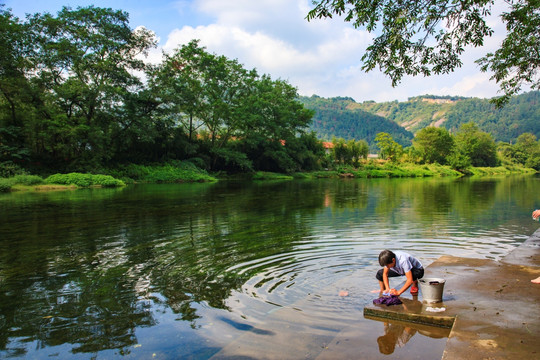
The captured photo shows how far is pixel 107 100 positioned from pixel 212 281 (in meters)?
32.9

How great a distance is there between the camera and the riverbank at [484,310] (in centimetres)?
353

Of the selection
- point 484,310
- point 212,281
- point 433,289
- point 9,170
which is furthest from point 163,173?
point 484,310

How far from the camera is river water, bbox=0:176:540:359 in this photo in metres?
4.13

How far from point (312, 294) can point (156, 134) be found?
113 ft

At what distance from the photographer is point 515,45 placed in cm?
1173

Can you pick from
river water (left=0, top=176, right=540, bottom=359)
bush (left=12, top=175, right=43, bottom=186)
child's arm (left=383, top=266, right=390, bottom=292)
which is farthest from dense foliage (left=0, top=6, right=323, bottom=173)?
child's arm (left=383, top=266, right=390, bottom=292)

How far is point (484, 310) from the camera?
4.45 metres

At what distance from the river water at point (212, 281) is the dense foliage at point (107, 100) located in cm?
2146

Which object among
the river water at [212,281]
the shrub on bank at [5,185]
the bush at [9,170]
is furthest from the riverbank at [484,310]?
the bush at [9,170]

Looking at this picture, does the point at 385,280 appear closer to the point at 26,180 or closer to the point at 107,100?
the point at 26,180

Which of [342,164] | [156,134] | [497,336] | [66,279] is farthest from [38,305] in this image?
[342,164]

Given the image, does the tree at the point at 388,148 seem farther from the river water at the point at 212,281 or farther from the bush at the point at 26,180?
the river water at the point at 212,281

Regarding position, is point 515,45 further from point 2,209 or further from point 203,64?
point 203,64

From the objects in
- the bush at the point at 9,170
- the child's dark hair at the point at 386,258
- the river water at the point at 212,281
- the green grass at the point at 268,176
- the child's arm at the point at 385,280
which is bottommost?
the river water at the point at 212,281
